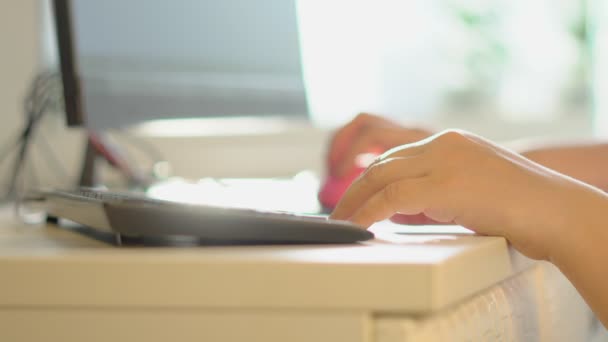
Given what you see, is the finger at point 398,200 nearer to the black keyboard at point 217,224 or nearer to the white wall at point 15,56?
the black keyboard at point 217,224

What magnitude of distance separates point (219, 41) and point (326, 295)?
36.9 inches

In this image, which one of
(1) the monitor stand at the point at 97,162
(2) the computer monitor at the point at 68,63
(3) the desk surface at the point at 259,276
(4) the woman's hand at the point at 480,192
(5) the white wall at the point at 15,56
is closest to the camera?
(3) the desk surface at the point at 259,276

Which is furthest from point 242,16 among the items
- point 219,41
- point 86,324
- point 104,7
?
point 86,324

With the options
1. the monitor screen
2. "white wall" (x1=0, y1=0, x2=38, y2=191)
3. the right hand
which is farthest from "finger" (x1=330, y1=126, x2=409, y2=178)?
"white wall" (x1=0, y1=0, x2=38, y2=191)

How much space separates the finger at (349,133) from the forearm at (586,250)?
1.73 ft

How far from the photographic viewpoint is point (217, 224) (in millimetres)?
480

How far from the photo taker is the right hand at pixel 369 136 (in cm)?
104

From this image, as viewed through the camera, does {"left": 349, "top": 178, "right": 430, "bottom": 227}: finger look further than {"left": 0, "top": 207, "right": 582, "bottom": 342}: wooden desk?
Yes

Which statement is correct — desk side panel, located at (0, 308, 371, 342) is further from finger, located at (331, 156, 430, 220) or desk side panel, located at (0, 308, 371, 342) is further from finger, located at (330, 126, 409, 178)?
finger, located at (330, 126, 409, 178)

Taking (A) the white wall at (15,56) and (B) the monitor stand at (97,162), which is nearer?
(B) the monitor stand at (97,162)

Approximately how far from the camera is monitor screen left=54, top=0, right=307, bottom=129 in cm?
93

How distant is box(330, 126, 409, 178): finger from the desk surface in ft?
1.87

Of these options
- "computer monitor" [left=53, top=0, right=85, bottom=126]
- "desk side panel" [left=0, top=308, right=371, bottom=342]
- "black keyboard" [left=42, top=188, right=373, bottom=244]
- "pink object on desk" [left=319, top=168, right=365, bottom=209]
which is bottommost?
"desk side panel" [left=0, top=308, right=371, bottom=342]

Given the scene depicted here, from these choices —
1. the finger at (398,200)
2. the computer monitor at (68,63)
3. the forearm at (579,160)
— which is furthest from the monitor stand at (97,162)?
the finger at (398,200)
